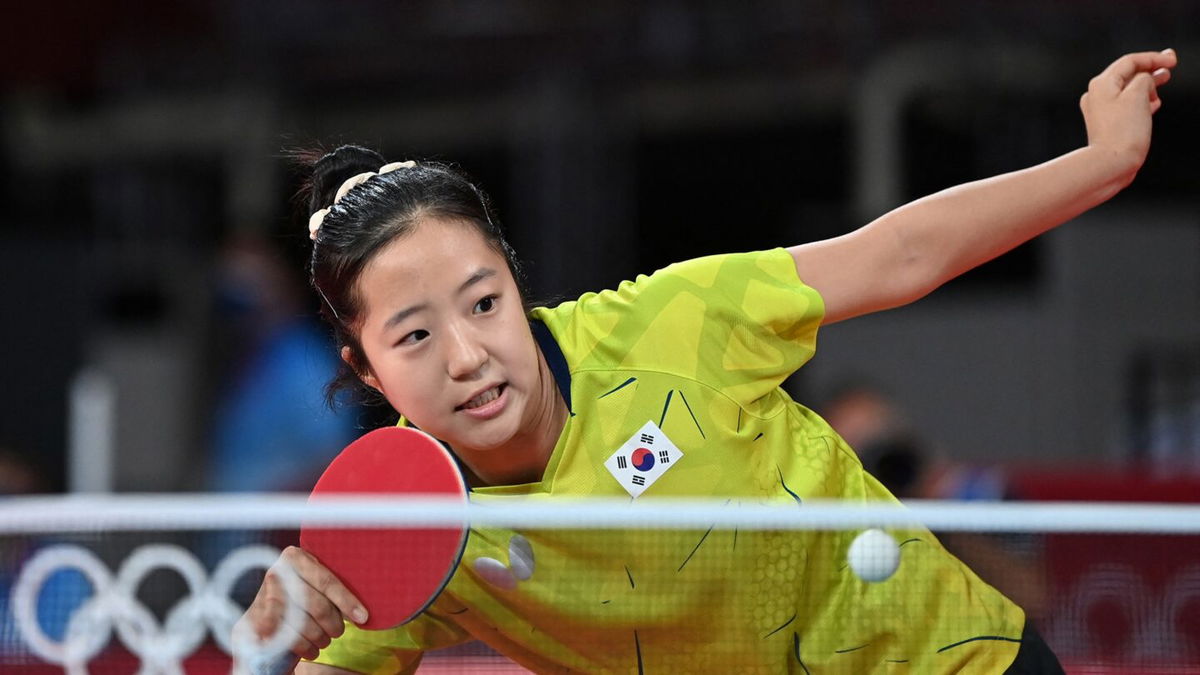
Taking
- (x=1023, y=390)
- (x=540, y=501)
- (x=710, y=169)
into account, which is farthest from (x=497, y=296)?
(x=710, y=169)

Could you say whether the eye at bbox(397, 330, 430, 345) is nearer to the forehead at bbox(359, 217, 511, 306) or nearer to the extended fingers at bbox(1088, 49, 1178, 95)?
the forehead at bbox(359, 217, 511, 306)

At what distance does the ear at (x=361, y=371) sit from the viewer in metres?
2.99

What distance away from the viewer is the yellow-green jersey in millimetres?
2799

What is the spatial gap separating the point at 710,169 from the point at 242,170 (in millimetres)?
3574

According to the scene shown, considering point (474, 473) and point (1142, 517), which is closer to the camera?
point (1142, 517)

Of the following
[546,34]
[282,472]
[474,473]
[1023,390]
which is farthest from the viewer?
[546,34]

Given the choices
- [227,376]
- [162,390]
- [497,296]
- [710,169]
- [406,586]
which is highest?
[497,296]

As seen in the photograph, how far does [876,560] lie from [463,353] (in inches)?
31.8

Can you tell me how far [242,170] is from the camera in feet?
41.3

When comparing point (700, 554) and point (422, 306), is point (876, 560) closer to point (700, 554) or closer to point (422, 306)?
point (700, 554)

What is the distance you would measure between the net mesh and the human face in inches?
7.0

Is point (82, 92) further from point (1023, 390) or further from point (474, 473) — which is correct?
point (474, 473)

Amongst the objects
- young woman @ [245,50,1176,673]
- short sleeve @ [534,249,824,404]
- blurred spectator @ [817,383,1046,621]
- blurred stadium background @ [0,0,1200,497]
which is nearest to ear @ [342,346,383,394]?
young woman @ [245,50,1176,673]

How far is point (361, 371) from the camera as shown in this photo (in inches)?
119
